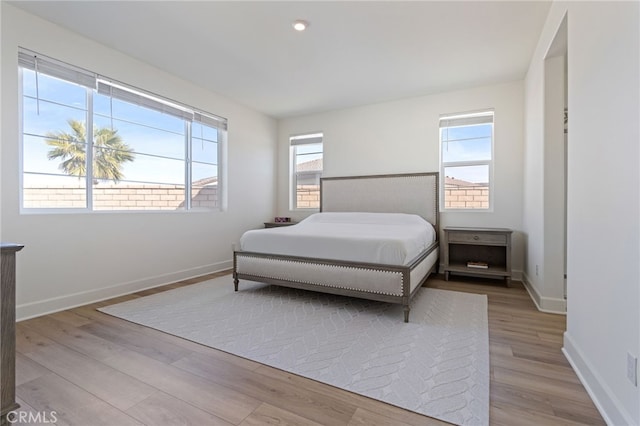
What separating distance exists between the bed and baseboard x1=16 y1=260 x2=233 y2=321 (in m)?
0.98

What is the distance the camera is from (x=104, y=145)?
10.3ft

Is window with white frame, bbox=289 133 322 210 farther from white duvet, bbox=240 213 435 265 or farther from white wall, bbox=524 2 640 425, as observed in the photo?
white wall, bbox=524 2 640 425

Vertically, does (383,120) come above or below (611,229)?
above

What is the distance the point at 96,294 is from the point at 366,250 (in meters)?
2.73

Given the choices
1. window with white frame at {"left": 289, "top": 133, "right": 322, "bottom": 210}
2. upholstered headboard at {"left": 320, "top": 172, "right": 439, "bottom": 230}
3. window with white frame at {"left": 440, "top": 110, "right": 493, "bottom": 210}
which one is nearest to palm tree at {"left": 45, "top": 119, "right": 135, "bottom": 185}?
window with white frame at {"left": 289, "top": 133, "right": 322, "bottom": 210}

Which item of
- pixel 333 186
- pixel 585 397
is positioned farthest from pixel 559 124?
pixel 333 186

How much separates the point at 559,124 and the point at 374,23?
188 cm

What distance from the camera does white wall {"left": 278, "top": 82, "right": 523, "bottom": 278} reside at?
154 inches

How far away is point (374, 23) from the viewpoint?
8.63 ft

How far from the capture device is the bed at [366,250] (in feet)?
8.36

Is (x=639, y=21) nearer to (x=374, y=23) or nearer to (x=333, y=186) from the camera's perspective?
(x=374, y=23)

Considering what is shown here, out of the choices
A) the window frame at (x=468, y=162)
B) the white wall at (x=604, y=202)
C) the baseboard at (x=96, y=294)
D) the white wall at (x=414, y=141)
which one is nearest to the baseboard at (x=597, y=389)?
the white wall at (x=604, y=202)

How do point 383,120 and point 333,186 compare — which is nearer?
point 383,120

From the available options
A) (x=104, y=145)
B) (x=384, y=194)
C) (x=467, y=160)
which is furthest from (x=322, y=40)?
(x=467, y=160)
